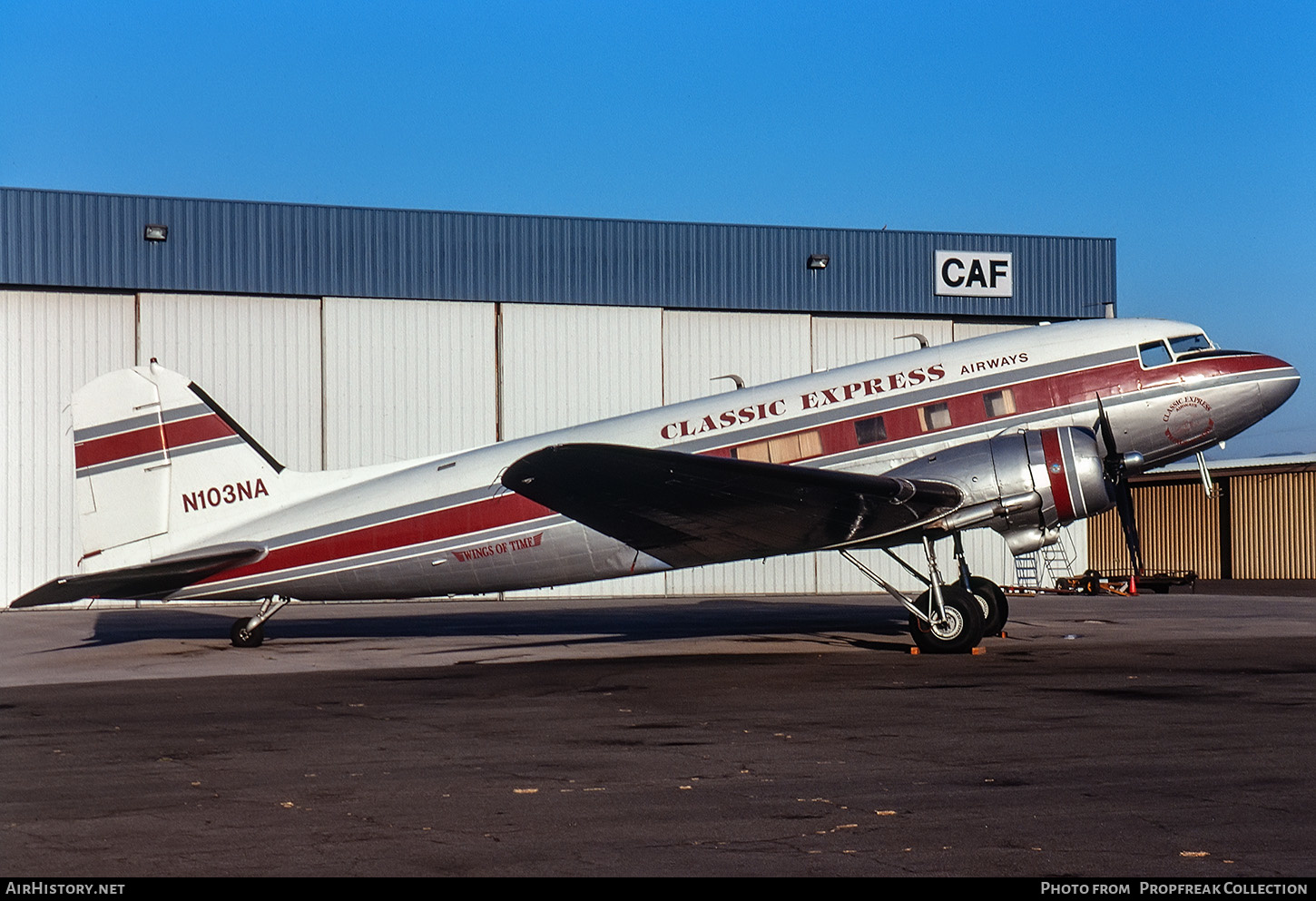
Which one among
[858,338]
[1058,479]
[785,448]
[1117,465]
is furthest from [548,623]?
[858,338]

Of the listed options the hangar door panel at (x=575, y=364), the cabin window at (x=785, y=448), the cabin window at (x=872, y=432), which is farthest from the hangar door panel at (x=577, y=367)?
the cabin window at (x=872, y=432)

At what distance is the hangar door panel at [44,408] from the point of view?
32.2 metres

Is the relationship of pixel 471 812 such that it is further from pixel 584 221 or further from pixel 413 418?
pixel 584 221

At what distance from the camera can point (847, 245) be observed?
3891 cm

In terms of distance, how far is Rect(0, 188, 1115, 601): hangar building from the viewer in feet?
108

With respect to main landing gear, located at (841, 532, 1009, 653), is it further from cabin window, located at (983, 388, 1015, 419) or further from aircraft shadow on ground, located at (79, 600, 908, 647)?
aircraft shadow on ground, located at (79, 600, 908, 647)

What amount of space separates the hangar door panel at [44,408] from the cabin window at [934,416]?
23.9m

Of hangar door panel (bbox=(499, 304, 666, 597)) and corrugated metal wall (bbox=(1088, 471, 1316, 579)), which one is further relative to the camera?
corrugated metal wall (bbox=(1088, 471, 1316, 579))

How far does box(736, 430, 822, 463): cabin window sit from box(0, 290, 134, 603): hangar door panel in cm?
2175

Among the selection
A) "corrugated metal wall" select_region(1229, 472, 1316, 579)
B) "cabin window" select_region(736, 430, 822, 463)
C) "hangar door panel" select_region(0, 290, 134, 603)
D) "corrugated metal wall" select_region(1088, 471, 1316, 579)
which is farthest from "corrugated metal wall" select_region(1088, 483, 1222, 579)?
"hangar door panel" select_region(0, 290, 134, 603)

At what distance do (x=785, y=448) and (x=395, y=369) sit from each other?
1977cm

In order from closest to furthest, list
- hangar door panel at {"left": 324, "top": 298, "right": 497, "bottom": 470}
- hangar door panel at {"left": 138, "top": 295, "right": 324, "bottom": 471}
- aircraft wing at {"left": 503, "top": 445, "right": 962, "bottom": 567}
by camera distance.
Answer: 1. aircraft wing at {"left": 503, "top": 445, "right": 962, "bottom": 567}
2. hangar door panel at {"left": 138, "top": 295, "right": 324, "bottom": 471}
3. hangar door panel at {"left": 324, "top": 298, "right": 497, "bottom": 470}
